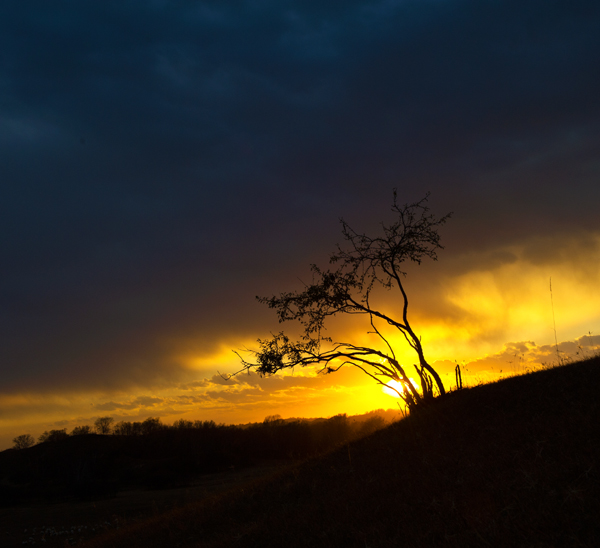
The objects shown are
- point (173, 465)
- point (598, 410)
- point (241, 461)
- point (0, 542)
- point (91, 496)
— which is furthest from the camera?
point (241, 461)

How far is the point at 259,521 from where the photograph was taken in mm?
10484

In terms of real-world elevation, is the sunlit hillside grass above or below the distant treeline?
above

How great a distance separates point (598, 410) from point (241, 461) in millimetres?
63089

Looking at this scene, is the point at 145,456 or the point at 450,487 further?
the point at 145,456

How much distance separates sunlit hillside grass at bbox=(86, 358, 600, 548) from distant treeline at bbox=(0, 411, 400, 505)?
26.6 m

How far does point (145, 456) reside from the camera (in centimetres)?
6481

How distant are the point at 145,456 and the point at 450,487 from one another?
222 feet

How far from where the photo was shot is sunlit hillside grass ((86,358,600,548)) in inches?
246

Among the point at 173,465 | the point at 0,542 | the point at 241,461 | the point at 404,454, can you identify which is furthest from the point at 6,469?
the point at 404,454

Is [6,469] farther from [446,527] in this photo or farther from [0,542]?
[446,527]

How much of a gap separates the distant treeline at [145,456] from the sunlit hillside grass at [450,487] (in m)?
26.6

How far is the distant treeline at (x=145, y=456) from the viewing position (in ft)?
154

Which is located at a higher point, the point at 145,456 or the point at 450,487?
the point at 450,487

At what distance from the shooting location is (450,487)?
8.16 meters
